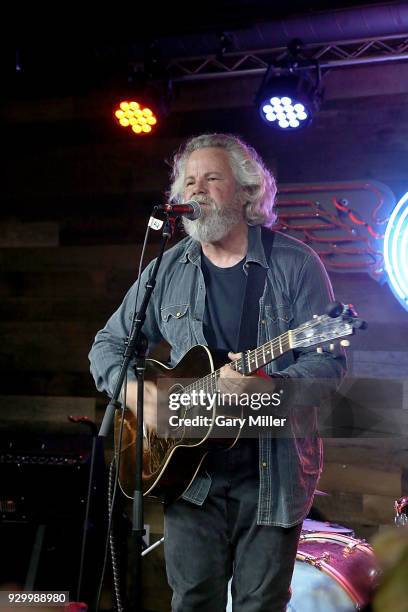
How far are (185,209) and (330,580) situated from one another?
1.81 meters

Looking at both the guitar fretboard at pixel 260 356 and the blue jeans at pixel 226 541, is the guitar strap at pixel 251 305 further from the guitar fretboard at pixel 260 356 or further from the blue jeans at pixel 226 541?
the blue jeans at pixel 226 541

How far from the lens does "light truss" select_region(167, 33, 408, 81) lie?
14.3 feet

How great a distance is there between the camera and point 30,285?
17.7 feet

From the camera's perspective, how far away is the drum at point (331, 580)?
10.8 ft

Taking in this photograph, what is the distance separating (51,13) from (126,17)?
0.50 meters

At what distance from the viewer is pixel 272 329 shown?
9.05 ft

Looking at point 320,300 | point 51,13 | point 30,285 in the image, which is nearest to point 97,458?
point 30,285

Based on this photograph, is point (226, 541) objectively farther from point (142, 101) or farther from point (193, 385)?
point (142, 101)

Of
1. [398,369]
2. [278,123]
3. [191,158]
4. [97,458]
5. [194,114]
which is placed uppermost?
[194,114]

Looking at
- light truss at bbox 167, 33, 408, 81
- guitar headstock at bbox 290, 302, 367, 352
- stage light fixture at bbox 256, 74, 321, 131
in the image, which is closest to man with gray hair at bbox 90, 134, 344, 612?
guitar headstock at bbox 290, 302, 367, 352

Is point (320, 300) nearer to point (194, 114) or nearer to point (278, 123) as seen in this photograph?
point (278, 123)

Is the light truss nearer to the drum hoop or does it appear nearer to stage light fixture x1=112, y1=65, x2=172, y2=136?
stage light fixture x1=112, y1=65, x2=172, y2=136

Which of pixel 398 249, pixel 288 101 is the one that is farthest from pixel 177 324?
pixel 288 101

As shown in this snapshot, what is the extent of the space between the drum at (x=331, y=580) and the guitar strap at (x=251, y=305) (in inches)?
47.2
